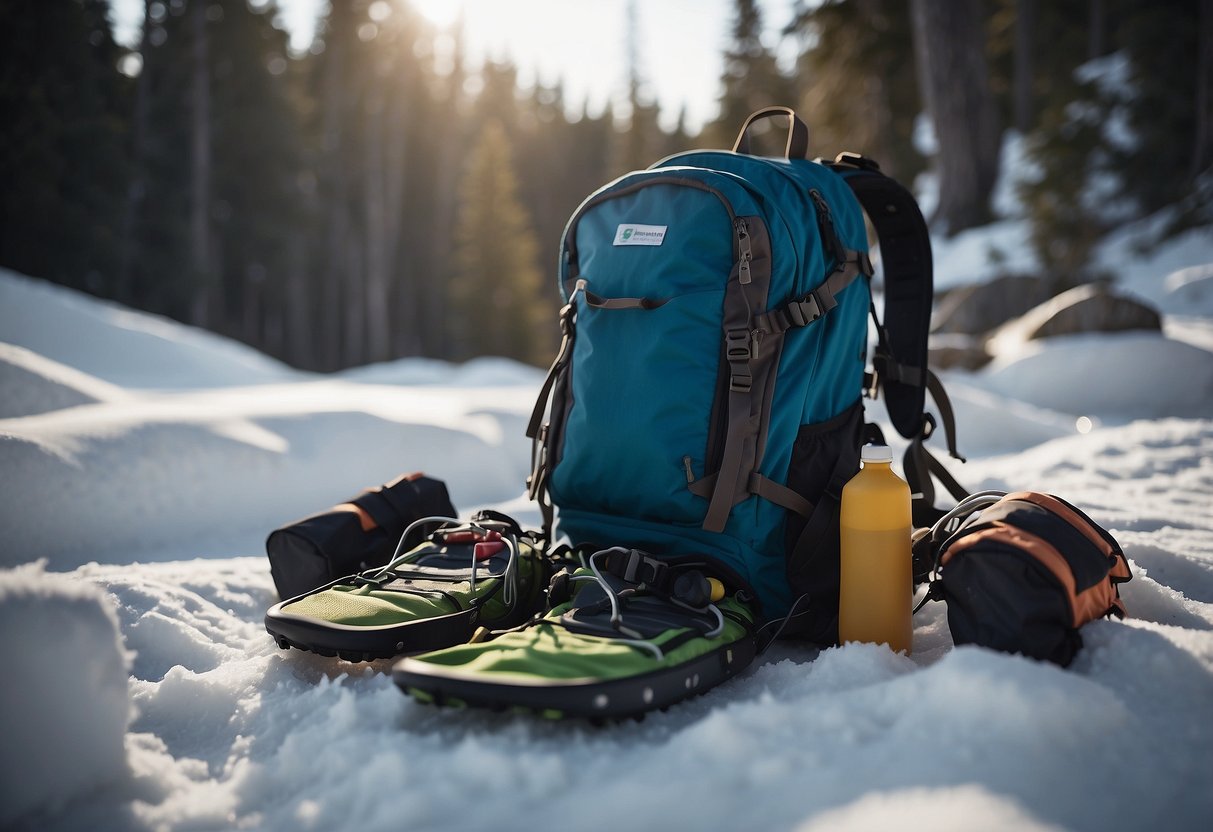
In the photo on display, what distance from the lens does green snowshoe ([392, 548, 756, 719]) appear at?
1253mm

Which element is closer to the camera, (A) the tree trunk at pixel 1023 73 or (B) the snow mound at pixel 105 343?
(B) the snow mound at pixel 105 343

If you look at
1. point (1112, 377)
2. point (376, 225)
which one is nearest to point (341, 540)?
point (1112, 377)

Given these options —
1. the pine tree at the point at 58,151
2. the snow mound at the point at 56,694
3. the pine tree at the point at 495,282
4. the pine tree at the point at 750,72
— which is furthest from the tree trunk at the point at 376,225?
the snow mound at the point at 56,694

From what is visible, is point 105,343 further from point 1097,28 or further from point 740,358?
point 1097,28

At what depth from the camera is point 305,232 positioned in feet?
74.8

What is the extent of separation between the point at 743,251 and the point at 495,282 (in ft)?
62.7

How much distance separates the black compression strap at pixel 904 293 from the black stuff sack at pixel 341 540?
155cm

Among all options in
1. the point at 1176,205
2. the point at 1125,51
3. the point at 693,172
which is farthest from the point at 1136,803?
the point at 1125,51

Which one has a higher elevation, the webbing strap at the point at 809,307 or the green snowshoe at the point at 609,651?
the webbing strap at the point at 809,307

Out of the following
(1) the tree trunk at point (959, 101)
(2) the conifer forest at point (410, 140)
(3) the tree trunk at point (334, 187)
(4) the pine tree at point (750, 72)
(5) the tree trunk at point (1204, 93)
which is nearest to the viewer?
(1) the tree trunk at point (959, 101)

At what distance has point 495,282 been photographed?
20.3 m

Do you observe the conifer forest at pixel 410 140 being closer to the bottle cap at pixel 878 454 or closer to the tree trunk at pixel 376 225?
the tree trunk at pixel 376 225

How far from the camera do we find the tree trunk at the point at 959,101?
8.47 metres

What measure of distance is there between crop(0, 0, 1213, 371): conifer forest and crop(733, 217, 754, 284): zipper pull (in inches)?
333
